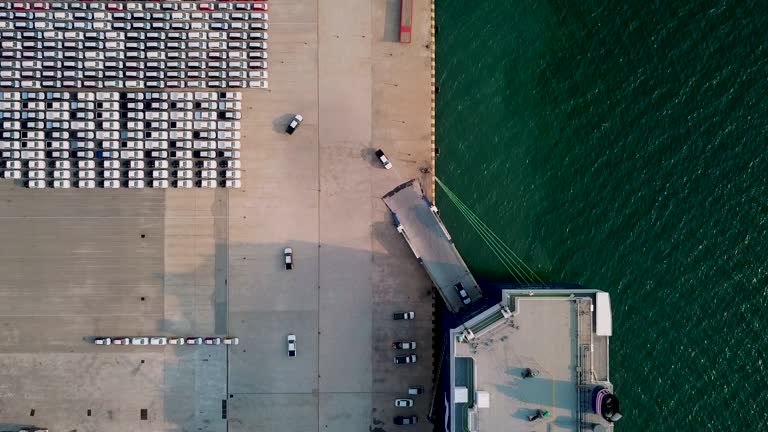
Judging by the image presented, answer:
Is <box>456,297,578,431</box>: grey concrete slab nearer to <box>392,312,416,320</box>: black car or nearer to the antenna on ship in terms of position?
<box>392,312,416,320</box>: black car

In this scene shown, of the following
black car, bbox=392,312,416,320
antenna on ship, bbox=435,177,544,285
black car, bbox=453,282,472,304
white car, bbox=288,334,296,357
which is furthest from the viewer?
antenna on ship, bbox=435,177,544,285

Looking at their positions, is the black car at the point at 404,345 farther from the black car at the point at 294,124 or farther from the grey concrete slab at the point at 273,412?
the black car at the point at 294,124

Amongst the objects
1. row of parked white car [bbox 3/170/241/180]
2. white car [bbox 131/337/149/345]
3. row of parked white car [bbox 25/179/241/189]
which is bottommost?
white car [bbox 131/337/149/345]

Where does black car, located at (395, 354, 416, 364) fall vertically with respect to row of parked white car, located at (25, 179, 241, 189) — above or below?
below

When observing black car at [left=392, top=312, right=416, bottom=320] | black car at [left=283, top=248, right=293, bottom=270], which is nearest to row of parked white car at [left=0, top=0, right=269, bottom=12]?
black car at [left=283, top=248, right=293, bottom=270]

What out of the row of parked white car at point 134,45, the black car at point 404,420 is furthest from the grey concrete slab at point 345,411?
the row of parked white car at point 134,45

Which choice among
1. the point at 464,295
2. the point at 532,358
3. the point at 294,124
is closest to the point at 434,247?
the point at 464,295

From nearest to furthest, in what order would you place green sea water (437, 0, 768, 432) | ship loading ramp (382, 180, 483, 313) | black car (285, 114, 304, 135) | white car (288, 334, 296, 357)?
ship loading ramp (382, 180, 483, 313) < white car (288, 334, 296, 357) < black car (285, 114, 304, 135) < green sea water (437, 0, 768, 432)

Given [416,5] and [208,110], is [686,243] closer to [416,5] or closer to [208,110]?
[416,5]
